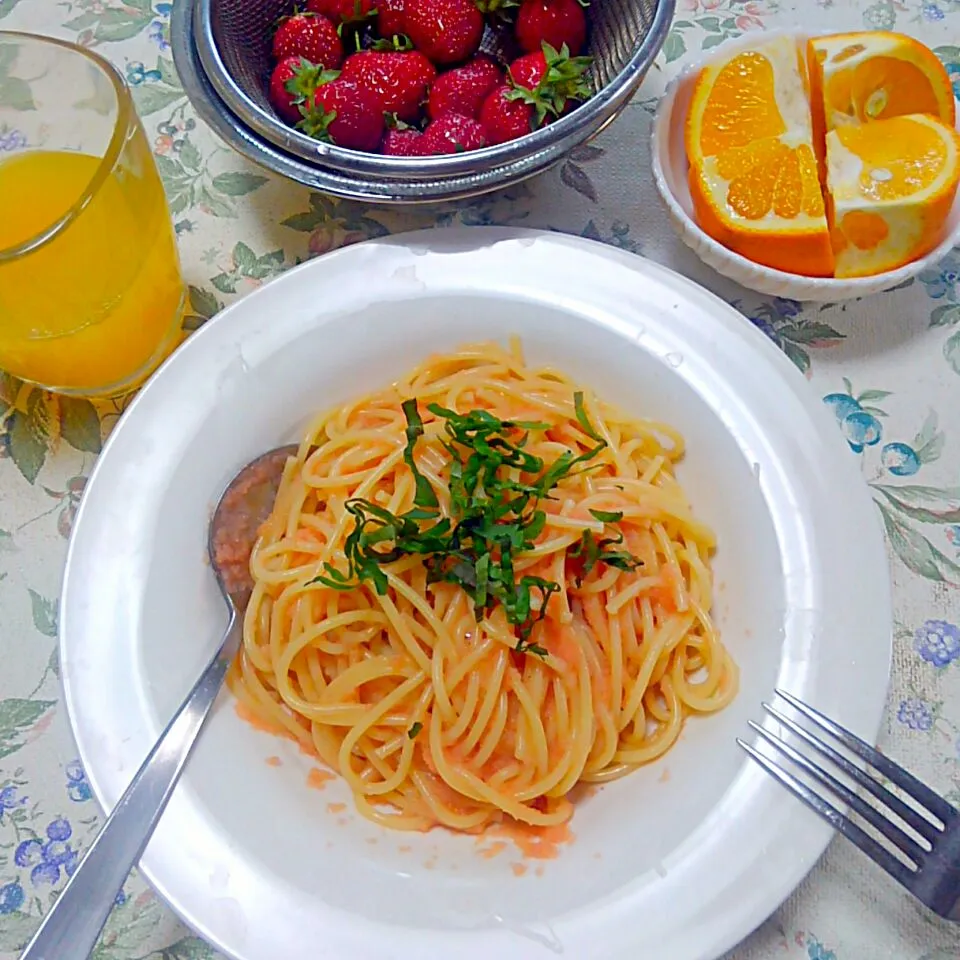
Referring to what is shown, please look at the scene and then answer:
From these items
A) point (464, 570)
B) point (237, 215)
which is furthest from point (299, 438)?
point (237, 215)

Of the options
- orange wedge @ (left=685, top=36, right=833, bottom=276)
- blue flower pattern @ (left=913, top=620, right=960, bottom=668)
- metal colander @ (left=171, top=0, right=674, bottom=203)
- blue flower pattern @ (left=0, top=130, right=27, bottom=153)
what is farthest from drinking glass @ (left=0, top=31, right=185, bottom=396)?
blue flower pattern @ (left=913, top=620, right=960, bottom=668)

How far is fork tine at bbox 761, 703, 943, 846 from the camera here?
1.12 m

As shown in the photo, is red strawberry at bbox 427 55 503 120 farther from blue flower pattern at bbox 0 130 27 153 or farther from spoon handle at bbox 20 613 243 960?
spoon handle at bbox 20 613 243 960

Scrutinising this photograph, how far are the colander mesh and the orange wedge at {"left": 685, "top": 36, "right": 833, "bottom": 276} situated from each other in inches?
6.7

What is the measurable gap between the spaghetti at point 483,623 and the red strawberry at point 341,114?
0.51m

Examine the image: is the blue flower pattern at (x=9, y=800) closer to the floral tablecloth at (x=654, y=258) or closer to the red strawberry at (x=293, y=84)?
the floral tablecloth at (x=654, y=258)

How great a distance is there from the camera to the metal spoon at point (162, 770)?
3.42 feet

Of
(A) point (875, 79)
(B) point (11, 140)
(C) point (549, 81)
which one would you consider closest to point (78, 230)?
(B) point (11, 140)

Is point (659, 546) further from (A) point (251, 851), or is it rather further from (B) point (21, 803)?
(B) point (21, 803)

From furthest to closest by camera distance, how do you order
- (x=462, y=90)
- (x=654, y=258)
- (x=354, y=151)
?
1. (x=654, y=258)
2. (x=462, y=90)
3. (x=354, y=151)

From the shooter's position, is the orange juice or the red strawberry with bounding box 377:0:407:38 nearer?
the orange juice

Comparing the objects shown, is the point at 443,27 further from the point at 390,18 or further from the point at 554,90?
the point at 554,90

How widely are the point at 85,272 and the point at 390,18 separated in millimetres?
771

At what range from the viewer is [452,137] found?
163 centimetres
